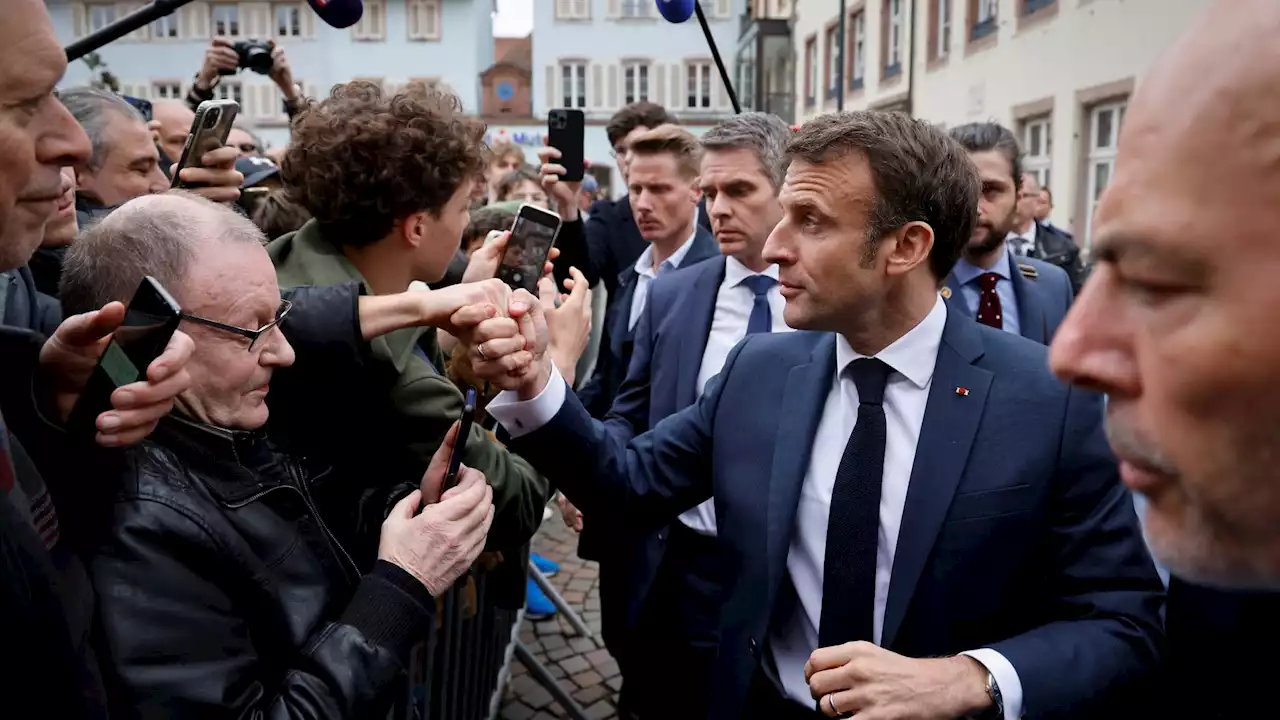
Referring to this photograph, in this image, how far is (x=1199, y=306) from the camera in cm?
79

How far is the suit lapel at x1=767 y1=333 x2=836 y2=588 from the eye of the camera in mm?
2119

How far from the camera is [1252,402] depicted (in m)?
0.77

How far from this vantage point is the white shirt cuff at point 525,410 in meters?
2.20

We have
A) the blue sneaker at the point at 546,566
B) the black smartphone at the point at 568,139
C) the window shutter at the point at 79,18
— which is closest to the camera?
the black smartphone at the point at 568,139

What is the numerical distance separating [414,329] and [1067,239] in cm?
763

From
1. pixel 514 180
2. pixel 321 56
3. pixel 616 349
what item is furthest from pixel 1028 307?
pixel 321 56

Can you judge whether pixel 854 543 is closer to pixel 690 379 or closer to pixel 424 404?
pixel 424 404

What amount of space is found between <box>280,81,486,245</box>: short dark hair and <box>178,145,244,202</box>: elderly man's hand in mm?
341

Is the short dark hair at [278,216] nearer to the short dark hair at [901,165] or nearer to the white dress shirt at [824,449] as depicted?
the white dress shirt at [824,449]

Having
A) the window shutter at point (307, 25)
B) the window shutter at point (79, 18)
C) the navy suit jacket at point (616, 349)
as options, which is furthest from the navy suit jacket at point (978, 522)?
the window shutter at point (79, 18)

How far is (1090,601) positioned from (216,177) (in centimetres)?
263

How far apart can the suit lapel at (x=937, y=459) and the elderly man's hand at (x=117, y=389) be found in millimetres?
1448

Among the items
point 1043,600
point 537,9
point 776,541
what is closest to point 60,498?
point 776,541

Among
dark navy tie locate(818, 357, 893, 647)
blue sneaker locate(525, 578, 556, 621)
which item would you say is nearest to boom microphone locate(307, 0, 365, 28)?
dark navy tie locate(818, 357, 893, 647)
